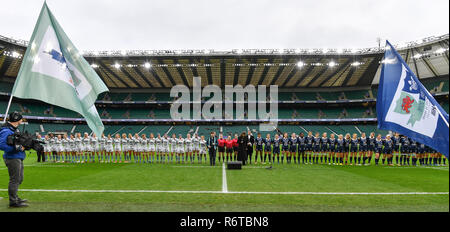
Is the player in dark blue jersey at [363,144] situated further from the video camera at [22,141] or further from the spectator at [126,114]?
the spectator at [126,114]

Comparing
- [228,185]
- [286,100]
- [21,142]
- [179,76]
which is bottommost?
[228,185]

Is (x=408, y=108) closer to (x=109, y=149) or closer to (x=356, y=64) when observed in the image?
(x=109, y=149)

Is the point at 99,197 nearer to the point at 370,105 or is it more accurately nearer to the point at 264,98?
the point at 264,98

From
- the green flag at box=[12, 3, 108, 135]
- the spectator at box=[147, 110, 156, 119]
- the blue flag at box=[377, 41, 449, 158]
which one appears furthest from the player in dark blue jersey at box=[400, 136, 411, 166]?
the spectator at box=[147, 110, 156, 119]

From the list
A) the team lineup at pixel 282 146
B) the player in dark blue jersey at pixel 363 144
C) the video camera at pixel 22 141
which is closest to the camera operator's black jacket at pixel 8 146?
the video camera at pixel 22 141

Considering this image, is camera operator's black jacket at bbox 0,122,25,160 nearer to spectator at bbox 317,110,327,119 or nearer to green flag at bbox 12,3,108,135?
green flag at bbox 12,3,108,135

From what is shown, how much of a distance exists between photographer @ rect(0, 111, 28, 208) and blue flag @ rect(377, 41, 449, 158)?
8.00 m

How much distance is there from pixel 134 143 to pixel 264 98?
3780 centimetres

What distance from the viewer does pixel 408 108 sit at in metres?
4.82

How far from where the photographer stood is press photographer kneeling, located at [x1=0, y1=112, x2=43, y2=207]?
4.49 m

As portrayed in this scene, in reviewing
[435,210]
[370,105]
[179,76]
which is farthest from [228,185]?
[370,105]

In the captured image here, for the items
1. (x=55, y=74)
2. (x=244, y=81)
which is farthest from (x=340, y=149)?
(x=244, y=81)

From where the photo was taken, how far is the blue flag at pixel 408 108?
4340mm
